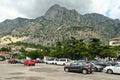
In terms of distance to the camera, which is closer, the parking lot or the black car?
the parking lot

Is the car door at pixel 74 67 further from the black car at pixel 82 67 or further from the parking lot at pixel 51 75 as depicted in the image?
the parking lot at pixel 51 75

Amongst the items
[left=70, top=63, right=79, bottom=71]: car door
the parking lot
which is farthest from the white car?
[left=70, top=63, right=79, bottom=71]: car door

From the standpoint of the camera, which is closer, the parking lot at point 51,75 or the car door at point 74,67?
the parking lot at point 51,75

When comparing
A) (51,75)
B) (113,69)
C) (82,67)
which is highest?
(82,67)

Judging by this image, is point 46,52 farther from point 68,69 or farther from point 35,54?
point 68,69

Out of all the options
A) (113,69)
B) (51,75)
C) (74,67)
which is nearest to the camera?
(51,75)

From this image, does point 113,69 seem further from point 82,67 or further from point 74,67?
point 74,67

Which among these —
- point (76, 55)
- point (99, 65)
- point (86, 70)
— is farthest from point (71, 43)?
point (86, 70)

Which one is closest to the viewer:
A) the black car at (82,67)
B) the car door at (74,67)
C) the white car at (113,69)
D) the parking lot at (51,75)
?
the parking lot at (51,75)

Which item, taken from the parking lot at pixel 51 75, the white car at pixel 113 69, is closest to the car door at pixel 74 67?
the parking lot at pixel 51 75

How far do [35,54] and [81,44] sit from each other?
2160 inches

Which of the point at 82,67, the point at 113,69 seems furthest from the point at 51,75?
the point at 113,69

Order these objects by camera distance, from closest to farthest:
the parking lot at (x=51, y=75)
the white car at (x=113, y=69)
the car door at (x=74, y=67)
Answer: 1. the parking lot at (x=51, y=75)
2. the white car at (x=113, y=69)
3. the car door at (x=74, y=67)

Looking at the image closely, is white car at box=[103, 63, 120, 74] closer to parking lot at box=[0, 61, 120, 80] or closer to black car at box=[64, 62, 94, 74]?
parking lot at box=[0, 61, 120, 80]
